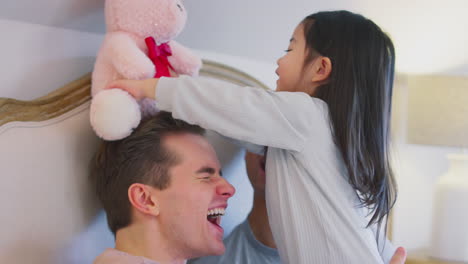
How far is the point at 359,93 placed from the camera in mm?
1146

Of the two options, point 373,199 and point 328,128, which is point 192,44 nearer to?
point 328,128

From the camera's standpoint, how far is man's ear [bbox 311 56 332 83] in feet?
3.82

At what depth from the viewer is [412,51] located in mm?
2117

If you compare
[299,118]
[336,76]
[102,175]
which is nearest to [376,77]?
[336,76]

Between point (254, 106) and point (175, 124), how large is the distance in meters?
0.23

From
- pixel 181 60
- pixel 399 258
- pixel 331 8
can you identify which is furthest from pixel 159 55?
pixel 331 8

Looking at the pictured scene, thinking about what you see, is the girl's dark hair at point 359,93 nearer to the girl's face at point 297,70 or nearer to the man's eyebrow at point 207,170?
the girl's face at point 297,70

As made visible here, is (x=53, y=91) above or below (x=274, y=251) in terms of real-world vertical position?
above

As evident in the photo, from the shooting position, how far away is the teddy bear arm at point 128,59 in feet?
3.50

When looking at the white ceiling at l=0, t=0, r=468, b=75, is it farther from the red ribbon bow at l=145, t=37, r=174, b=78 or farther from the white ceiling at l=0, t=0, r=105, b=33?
the red ribbon bow at l=145, t=37, r=174, b=78

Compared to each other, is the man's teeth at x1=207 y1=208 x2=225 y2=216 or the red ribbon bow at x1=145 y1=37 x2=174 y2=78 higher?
the red ribbon bow at x1=145 y1=37 x2=174 y2=78

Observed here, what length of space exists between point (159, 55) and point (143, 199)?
35 cm

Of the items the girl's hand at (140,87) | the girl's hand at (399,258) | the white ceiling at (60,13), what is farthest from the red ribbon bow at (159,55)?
the girl's hand at (399,258)

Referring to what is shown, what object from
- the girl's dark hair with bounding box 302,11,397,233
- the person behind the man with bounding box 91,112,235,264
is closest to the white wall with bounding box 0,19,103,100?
the person behind the man with bounding box 91,112,235,264
